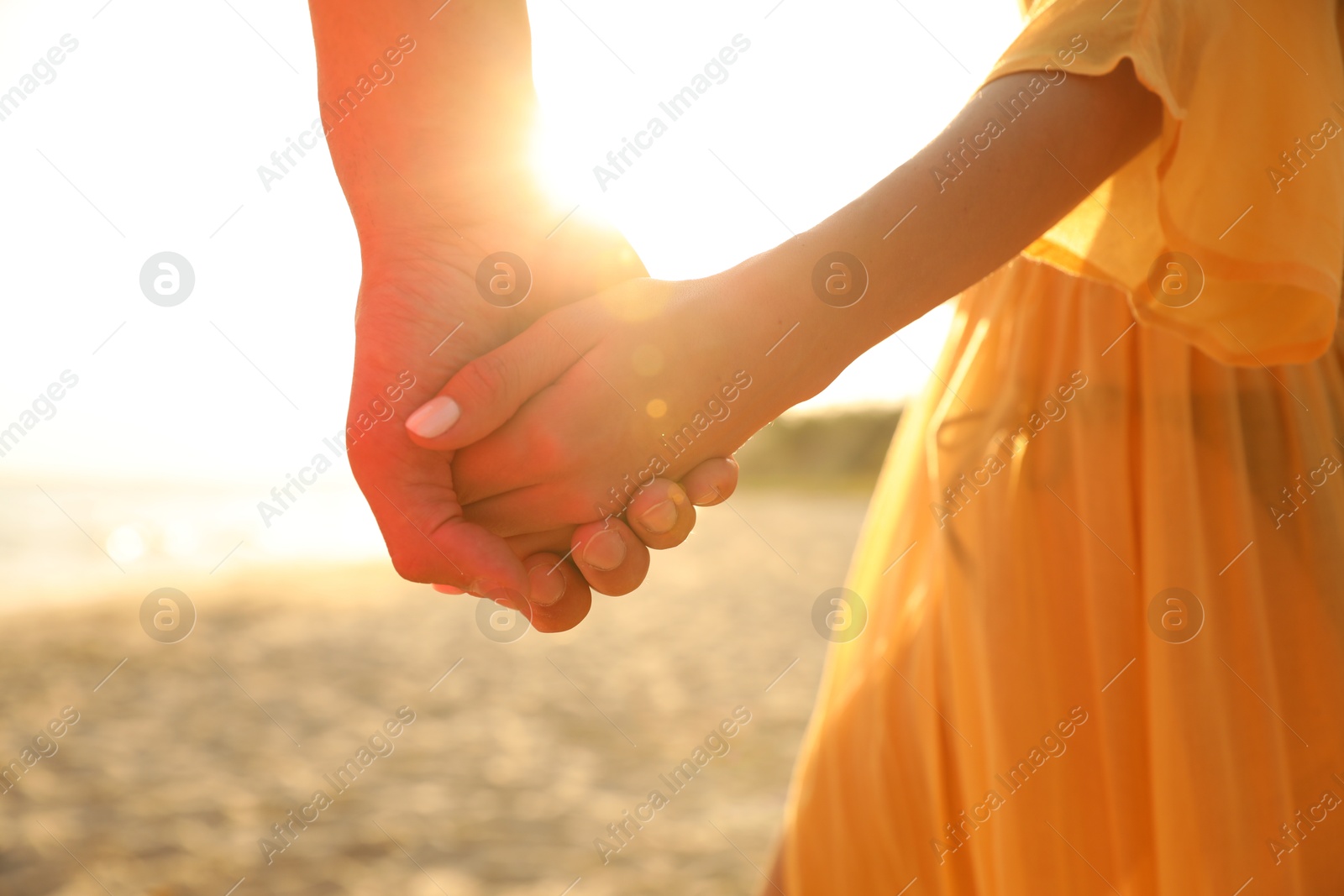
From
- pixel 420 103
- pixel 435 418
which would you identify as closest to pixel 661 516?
pixel 435 418

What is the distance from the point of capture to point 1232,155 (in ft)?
2.51

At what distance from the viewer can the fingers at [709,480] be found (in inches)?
38.7

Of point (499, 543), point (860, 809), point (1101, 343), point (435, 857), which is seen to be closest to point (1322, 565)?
point (1101, 343)

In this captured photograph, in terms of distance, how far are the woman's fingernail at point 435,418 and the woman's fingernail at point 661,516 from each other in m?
0.23

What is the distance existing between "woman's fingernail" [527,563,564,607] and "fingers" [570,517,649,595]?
3 cm

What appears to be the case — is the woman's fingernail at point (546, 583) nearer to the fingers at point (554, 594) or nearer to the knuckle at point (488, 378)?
the fingers at point (554, 594)

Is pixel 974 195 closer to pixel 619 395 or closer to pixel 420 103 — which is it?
pixel 619 395

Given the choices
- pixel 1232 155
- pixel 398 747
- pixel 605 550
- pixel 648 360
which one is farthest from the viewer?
pixel 398 747

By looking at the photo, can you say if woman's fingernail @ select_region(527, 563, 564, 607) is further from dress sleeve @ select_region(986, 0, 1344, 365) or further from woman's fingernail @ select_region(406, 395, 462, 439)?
dress sleeve @ select_region(986, 0, 1344, 365)

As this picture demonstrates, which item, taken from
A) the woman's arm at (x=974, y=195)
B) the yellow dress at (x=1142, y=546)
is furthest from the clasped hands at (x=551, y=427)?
the yellow dress at (x=1142, y=546)

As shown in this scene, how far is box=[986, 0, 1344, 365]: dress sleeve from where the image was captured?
29.3 inches

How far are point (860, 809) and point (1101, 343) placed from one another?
0.68 metres

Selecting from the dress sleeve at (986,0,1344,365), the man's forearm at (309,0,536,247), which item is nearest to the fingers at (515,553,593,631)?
the man's forearm at (309,0,536,247)

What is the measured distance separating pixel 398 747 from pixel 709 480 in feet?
9.12
